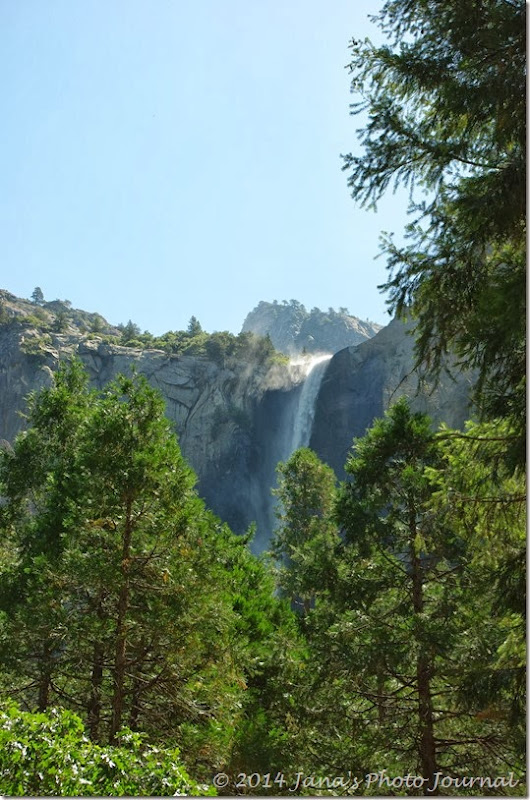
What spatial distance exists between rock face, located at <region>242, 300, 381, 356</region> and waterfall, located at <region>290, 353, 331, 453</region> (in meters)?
91.3

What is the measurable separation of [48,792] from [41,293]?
396 feet

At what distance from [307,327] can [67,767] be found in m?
162

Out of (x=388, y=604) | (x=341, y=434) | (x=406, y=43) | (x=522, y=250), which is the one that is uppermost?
(x=341, y=434)

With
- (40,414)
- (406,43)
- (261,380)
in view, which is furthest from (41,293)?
(406,43)

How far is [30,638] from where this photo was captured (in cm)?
810

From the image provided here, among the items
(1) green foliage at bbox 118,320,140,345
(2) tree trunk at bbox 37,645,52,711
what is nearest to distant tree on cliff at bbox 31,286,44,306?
(1) green foliage at bbox 118,320,140,345

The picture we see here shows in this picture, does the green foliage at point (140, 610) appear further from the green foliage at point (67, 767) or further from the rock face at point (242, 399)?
the rock face at point (242, 399)

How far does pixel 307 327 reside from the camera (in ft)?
538

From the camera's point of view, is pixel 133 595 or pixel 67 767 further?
pixel 133 595

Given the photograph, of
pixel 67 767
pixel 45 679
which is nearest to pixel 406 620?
pixel 67 767

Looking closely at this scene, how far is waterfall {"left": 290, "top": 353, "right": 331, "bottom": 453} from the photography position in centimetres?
4859

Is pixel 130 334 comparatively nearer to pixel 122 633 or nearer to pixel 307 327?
pixel 122 633

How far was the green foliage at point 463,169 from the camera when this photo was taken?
15.1 feet

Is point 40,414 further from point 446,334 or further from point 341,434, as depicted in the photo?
point 341,434
